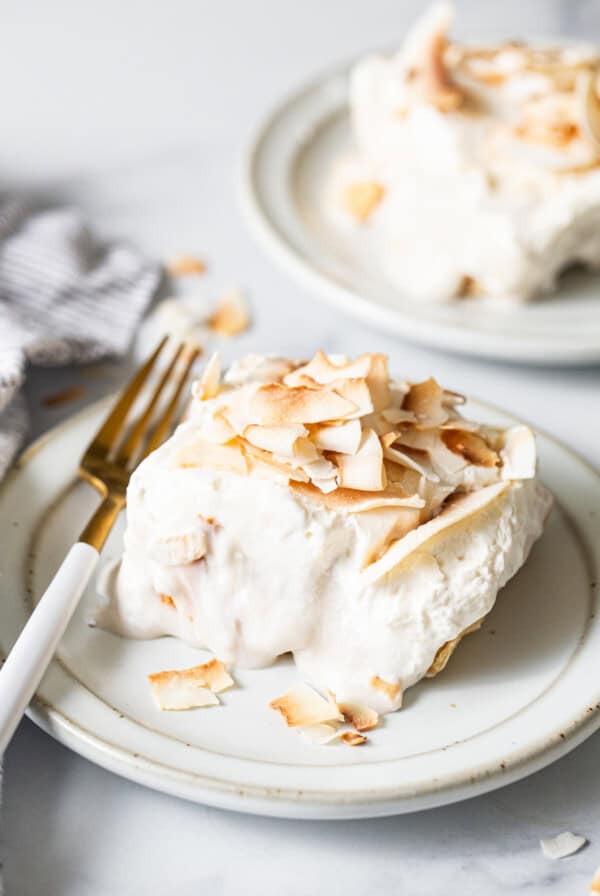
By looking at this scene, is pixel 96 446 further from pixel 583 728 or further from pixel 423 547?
pixel 583 728

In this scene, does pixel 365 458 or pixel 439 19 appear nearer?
pixel 365 458

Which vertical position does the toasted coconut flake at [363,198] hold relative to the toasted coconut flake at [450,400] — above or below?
below

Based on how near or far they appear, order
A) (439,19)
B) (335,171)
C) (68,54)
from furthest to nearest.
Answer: (68,54) < (335,171) < (439,19)

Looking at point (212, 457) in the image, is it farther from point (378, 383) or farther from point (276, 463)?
point (378, 383)

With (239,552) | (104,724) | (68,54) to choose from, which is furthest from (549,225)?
(68,54)

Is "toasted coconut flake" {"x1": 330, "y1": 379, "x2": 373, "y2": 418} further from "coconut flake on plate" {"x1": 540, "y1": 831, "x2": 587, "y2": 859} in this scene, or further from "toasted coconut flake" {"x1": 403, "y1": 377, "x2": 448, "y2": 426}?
"coconut flake on plate" {"x1": 540, "y1": 831, "x2": 587, "y2": 859}

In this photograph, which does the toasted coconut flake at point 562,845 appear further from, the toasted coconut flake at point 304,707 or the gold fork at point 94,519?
the gold fork at point 94,519

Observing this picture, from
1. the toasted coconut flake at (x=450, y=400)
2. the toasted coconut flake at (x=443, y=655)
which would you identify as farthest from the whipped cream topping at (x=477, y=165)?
the toasted coconut flake at (x=443, y=655)

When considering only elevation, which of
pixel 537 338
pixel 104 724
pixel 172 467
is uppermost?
pixel 172 467
